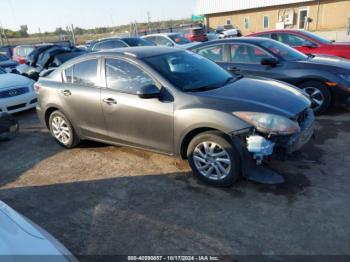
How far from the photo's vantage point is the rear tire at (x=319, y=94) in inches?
237

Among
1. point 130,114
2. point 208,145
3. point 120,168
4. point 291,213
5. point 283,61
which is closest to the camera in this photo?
point 291,213

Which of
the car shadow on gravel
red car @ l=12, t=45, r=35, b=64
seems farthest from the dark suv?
red car @ l=12, t=45, r=35, b=64

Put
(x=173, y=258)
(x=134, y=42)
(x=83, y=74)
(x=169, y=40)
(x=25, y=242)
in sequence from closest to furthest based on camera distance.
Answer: (x=25, y=242)
(x=173, y=258)
(x=83, y=74)
(x=134, y=42)
(x=169, y=40)

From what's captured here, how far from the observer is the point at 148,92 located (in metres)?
3.85

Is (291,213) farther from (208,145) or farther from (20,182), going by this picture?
(20,182)

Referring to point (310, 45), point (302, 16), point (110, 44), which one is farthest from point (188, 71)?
point (302, 16)

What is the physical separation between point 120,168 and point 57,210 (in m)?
1.14

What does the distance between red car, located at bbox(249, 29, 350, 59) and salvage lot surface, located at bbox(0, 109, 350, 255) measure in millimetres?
4191

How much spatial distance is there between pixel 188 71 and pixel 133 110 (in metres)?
0.91

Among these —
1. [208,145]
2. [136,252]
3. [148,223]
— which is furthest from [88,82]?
[136,252]

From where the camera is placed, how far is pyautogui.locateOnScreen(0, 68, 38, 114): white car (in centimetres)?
735

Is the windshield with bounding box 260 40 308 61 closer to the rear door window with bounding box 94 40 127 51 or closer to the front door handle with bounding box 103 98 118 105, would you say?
the front door handle with bounding box 103 98 118 105

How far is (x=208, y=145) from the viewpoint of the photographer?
3742mm

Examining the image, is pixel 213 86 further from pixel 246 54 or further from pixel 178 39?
pixel 178 39
